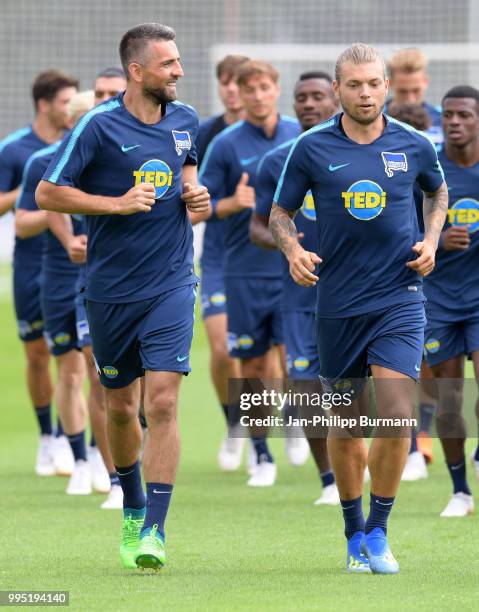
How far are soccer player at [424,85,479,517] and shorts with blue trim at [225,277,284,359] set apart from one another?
7.37 ft

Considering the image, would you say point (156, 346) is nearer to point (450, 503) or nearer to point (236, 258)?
point (450, 503)

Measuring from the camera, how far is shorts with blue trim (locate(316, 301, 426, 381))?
6.87 meters

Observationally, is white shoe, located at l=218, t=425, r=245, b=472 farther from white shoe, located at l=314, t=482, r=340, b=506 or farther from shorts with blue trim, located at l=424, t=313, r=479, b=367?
shorts with blue trim, located at l=424, t=313, r=479, b=367

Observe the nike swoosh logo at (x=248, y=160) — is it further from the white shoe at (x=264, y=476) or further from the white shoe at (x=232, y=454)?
the white shoe at (x=264, y=476)

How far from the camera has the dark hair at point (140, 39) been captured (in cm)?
726

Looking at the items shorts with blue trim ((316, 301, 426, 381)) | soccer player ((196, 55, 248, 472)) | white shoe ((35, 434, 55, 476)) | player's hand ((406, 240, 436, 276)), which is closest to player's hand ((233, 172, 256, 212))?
soccer player ((196, 55, 248, 472))

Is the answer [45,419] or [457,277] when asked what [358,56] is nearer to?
[457,277]

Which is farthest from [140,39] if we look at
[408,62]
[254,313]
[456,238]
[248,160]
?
[408,62]

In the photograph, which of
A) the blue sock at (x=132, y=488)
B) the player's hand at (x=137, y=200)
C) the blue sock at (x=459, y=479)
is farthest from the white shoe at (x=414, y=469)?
the player's hand at (x=137, y=200)

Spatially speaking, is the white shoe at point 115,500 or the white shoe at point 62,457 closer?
the white shoe at point 115,500

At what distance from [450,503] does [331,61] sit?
17.1 metres

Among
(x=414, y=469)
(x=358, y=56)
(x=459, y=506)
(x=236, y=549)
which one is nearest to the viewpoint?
(x=358, y=56)

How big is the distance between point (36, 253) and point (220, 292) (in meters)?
1.55

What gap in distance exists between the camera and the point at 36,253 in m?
11.8
